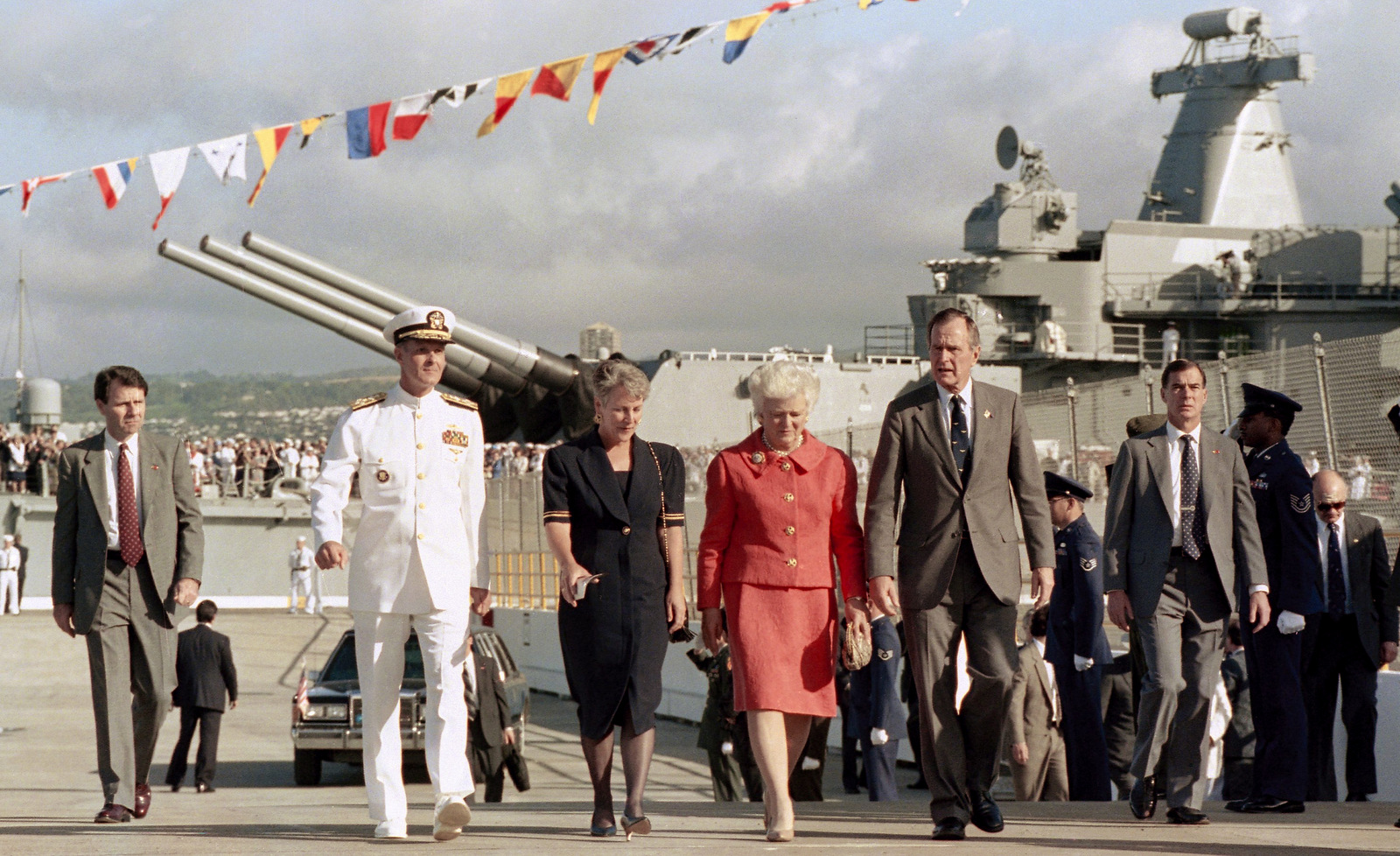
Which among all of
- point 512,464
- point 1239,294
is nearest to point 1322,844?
point 512,464

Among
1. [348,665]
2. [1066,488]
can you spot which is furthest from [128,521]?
[348,665]

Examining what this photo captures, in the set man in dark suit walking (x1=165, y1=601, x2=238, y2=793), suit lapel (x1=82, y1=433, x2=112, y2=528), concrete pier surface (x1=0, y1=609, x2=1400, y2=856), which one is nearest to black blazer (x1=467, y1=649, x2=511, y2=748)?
concrete pier surface (x1=0, y1=609, x2=1400, y2=856)

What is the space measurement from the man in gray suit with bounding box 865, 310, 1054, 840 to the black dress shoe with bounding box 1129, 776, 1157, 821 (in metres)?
0.81

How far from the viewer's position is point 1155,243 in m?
39.2

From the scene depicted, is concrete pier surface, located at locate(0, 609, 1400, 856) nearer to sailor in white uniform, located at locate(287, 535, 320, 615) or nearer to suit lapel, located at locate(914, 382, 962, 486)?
suit lapel, located at locate(914, 382, 962, 486)

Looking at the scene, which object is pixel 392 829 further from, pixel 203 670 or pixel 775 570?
pixel 203 670

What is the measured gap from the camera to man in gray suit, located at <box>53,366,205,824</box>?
6.67 meters

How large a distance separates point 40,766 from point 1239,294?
29.4m

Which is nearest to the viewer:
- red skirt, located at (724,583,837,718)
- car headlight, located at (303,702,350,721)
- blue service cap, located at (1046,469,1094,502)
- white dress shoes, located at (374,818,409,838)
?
white dress shoes, located at (374,818,409,838)

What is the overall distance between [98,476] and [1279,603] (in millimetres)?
4871

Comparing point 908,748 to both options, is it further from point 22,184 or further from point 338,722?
point 22,184

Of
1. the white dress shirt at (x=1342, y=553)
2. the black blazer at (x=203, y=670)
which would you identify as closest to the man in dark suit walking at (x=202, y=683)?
the black blazer at (x=203, y=670)

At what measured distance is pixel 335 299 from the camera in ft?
65.6

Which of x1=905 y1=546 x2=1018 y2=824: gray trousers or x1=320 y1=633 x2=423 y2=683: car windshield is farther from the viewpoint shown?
x1=320 y1=633 x2=423 y2=683: car windshield
